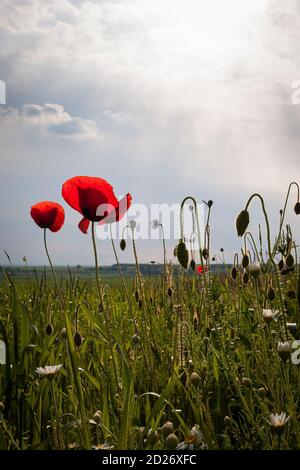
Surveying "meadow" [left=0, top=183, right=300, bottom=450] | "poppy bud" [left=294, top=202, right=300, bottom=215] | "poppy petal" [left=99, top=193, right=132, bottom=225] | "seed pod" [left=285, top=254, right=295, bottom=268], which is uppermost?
"poppy bud" [left=294, top=202, right=300, bottom=215]

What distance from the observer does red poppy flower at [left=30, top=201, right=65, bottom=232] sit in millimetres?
2816

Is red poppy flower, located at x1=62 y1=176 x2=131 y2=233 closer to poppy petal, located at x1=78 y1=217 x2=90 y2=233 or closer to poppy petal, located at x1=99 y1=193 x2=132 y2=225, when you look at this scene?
poppy petal, located at x1=99 y1=193 x2=132 y2=225

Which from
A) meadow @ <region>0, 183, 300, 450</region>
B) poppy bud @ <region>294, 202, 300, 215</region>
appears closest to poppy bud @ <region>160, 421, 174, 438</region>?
meadow @ <region>0, 183, 300, 450</region>

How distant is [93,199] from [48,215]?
0.68 meters

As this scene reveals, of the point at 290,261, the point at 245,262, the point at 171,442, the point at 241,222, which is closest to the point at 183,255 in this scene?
the point at 241,222

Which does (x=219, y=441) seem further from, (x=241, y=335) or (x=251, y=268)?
(x=241, y=335)

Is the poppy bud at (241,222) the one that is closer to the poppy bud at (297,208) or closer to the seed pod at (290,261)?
the seed pod at (290,261)

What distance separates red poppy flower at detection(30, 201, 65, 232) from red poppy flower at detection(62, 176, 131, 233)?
1.95 ft

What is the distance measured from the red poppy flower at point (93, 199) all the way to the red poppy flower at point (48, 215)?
59 cm

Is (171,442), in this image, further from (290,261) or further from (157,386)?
(290,261)

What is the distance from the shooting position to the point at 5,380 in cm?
234

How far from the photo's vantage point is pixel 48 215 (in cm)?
282

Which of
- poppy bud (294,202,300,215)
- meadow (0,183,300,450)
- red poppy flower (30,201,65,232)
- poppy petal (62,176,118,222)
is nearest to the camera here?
meadow (0,183,300,450)

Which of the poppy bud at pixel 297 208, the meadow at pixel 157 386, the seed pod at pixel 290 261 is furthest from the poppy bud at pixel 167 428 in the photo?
the poppy bud at pixel 297 208
